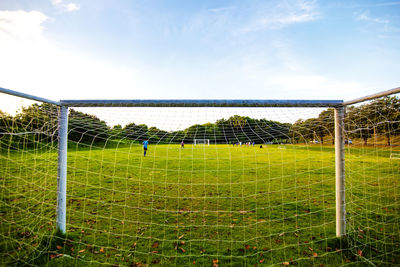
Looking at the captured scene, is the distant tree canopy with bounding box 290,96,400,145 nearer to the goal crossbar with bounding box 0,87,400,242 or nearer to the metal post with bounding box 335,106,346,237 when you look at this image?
the metal post with bounding box 335,106,346,237

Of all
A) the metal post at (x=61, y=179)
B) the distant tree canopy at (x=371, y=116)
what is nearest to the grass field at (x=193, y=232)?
the metal post at (x=61, y=179)

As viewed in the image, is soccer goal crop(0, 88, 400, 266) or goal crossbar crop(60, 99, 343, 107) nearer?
soccer goal crop(0, 88, 400, 266)

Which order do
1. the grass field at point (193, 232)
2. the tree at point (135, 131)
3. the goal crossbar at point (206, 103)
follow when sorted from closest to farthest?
1. the grass field at point (193, 232)
2. the goal crossbar at point (206, 103)
3. the tree at point (135, 131)

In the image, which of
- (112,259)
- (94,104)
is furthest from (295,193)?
(94,104)

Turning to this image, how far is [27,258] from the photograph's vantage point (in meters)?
2.36

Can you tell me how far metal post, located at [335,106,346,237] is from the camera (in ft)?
9.00

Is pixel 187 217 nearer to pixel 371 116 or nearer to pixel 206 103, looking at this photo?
pixel 206 103

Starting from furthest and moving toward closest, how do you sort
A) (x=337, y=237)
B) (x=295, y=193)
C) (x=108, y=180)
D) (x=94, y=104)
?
1. (x=108, y=180)
2. (x=295, y=193)
3. (x=94, y=104)
4. (x=337, y=237)

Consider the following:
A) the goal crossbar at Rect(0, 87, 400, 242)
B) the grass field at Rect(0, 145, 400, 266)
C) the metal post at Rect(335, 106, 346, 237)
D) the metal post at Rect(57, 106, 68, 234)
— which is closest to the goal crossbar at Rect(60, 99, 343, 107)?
the goal crossbar at Rect(0, 87, 400, 242)

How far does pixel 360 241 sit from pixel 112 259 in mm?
3864

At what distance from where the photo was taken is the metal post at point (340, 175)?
274 centimetres

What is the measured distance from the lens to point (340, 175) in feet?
9.07

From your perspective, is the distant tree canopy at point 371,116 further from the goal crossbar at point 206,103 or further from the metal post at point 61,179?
the metal post at point 61,179

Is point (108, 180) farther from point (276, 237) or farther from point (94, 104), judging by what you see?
point (276, 237)
